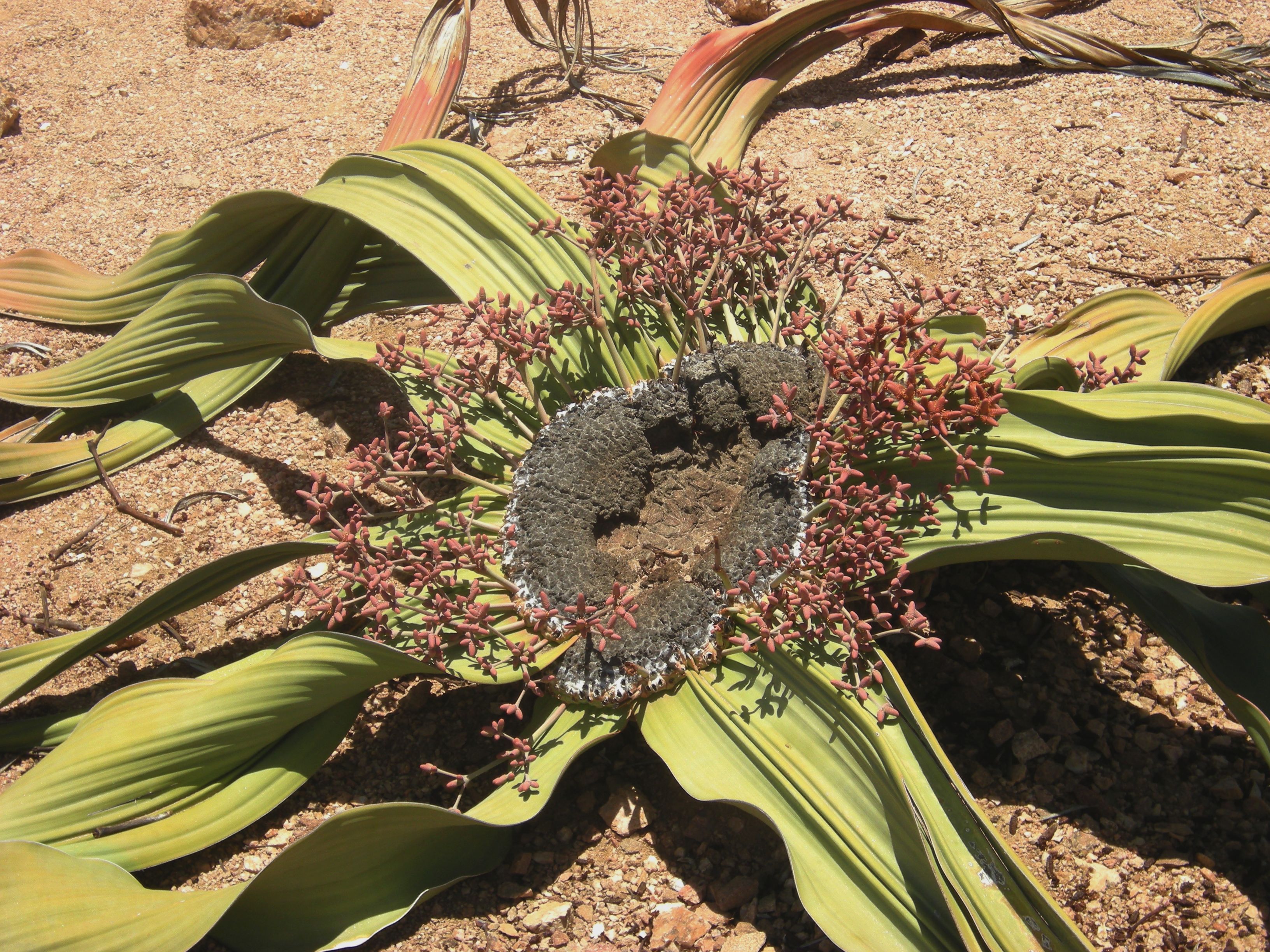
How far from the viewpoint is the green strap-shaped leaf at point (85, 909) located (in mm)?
971

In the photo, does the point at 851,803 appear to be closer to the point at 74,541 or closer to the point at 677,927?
the point at 677,927

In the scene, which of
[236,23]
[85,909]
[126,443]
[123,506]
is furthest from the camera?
[236,23]

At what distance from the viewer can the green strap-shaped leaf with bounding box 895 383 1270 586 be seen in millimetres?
988

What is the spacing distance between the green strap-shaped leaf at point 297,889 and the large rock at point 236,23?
103 inches

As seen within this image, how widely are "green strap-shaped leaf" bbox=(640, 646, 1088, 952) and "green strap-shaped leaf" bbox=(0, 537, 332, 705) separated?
0.57 metres

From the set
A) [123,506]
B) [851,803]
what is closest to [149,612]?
[123,506]

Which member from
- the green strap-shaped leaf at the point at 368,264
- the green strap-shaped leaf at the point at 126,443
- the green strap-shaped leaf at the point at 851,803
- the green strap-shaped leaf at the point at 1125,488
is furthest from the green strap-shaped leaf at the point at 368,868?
the green strap-shaped leaf at the point at 126,443

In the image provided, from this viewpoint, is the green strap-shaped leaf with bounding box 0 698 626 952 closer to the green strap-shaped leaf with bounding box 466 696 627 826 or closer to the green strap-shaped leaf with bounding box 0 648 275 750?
the green strap-shaped leaf with bounding box 466 696 627 826

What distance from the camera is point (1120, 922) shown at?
1.11 metres

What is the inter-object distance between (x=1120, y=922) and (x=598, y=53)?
2526 millimetres

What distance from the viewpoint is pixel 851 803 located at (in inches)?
40.7

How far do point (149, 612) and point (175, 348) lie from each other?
1.88 feet

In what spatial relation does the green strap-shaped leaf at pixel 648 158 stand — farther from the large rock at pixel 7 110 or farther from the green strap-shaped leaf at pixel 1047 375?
the large rock at pixel 7 110

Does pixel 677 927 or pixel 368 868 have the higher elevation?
pixel 368 868
